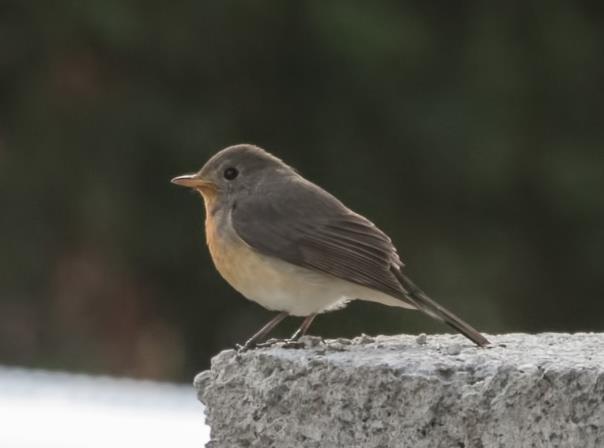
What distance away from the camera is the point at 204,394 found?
4.48 m

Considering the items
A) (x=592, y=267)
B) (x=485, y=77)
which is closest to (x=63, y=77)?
(x=485, y=77)

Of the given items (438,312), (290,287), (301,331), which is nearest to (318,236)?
(290,287)

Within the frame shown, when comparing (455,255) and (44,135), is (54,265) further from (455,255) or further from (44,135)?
(455,255)

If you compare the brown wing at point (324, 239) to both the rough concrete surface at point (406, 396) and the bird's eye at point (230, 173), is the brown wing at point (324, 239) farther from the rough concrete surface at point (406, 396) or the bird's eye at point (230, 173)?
the rough concrete surface at point (406, 396)

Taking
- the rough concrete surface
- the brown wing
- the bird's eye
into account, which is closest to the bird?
the brown wing

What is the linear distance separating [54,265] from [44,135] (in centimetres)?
110

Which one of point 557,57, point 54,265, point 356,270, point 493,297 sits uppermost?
point 557,57

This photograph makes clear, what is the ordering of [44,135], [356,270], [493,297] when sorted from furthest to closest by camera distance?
[44,135], [493,297], [356,270]

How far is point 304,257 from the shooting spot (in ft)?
17.2

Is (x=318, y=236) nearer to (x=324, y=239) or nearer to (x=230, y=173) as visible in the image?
(x=324, y=239)

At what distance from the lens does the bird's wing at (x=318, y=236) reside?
5125 millimetres

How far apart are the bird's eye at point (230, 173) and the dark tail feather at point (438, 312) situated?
90 cm

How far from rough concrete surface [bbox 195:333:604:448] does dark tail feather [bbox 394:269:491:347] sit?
0.16m

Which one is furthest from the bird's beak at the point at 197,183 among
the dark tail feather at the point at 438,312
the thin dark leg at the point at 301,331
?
the dark tail feather at the point at 438,312
